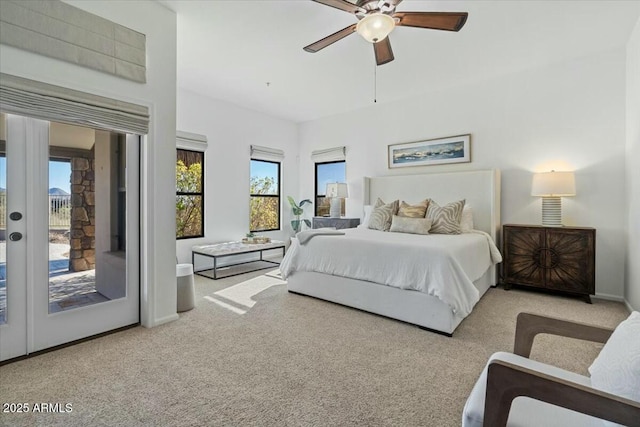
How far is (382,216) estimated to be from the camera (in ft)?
14.0

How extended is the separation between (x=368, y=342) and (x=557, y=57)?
4033 mm

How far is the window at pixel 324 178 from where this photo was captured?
6.17 meters

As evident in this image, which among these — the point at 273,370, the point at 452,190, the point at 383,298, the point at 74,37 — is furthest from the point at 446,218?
the point at 74,37

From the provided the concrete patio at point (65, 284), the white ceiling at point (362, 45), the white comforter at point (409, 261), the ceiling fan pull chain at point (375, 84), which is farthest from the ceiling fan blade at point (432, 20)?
the concrete patio at point (65, 284)

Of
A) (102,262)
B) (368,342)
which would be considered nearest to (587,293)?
(368,342)

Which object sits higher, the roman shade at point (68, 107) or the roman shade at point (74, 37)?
the roman shade at point (74, 37)

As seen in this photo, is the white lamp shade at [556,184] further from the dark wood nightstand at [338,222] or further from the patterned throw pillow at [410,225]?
the dark wood nightstand at [338,222]

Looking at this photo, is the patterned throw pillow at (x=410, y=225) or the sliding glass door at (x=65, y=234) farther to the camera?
the patterned throw pillow at (x=410, y=225)

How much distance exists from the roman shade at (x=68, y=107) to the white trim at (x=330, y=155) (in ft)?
12.5

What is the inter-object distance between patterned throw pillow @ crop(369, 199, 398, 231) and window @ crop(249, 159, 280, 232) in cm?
258

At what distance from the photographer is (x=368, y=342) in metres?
2.46

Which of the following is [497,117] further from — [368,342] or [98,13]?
[98,13]

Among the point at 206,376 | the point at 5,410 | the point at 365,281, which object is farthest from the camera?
the point at 365,281

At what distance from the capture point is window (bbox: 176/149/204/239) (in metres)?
4.88
